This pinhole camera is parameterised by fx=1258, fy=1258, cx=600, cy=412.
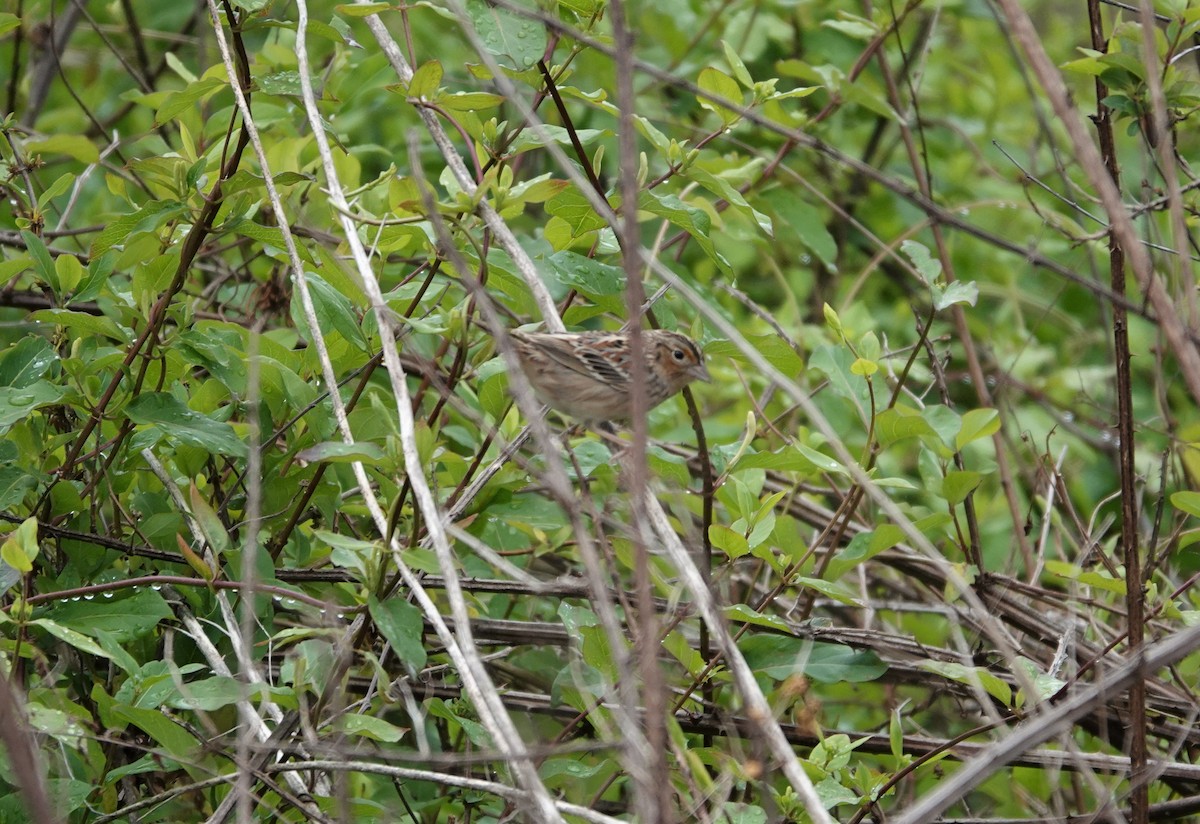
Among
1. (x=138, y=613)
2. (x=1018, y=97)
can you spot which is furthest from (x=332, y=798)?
(x=1018, y=97)

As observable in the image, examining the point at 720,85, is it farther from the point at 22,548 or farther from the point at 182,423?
the point at 22,548

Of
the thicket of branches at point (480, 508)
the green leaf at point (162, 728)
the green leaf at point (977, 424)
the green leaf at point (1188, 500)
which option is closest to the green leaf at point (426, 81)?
the thicket of branches at point (480, 508)

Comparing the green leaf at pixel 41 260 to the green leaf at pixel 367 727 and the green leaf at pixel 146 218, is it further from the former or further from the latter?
the green leaf at pixel 367 727

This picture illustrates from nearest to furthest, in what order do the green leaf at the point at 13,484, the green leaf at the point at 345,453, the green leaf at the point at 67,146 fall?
the green leaf at the point at 345,453
the green leaf at the point at 13,484
the green leaf at the point at 67,146

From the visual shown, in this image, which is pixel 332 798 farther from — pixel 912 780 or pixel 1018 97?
pixel 1018 97

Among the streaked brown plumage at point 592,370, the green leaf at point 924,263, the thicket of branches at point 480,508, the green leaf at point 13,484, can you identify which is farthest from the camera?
the streaked brown plumage at point 592,370

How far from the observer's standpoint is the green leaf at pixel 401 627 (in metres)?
2.89

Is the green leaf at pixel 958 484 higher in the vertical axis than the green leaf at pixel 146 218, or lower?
lower

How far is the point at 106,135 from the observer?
543 centimetres

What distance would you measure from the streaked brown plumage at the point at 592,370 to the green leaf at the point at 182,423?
1155mm

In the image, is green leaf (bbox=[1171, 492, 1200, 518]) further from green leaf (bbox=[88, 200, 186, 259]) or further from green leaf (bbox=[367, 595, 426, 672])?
green leaf (bbox=[88, 200, 186, 259])

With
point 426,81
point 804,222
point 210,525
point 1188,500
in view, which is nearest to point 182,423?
point 210,525

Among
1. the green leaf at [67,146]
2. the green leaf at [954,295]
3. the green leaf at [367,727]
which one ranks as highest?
the green leaf at [67,146]

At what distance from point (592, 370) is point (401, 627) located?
1.71m
